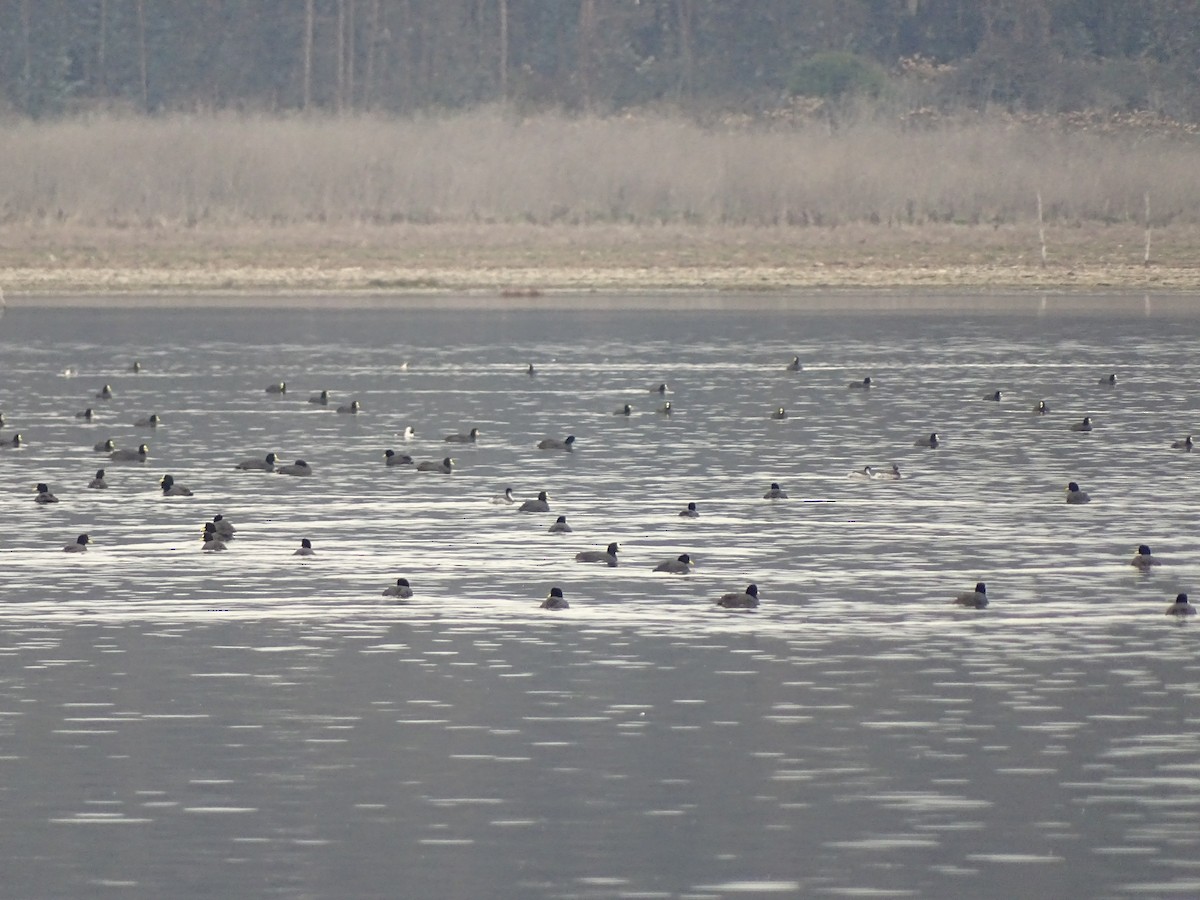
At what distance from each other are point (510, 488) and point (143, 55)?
6919cm

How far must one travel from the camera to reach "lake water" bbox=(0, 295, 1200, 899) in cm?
1212

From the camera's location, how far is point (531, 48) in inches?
3745

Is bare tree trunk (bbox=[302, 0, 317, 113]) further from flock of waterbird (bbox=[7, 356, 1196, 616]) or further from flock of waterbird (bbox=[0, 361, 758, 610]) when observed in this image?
flock of waterbird (bbox=[0, 361, 758, 610])

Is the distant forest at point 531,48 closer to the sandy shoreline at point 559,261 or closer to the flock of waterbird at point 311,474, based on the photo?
the sandy shoreline at point 559,261

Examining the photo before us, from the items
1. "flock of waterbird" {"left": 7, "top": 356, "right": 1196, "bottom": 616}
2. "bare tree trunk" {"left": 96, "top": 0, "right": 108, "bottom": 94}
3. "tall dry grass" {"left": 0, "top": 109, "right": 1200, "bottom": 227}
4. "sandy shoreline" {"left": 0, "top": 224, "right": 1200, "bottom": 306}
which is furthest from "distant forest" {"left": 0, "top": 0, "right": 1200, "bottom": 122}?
Result: "flock of waterbird" {"left": 7, "top": 356, "right": 1196, "bottom": 616}

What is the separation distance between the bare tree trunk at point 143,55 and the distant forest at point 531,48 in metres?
0.13

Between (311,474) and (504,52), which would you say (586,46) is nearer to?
(504,52)

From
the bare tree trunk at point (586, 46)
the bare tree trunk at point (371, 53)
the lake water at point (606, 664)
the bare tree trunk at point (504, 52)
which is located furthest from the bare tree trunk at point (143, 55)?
the lake water at point (606, 664)

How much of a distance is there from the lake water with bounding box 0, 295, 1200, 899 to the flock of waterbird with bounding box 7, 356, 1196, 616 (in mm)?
189

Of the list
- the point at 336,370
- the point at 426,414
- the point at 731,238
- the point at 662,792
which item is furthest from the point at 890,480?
the point at 731,238

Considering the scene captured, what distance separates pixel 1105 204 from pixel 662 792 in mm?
55077

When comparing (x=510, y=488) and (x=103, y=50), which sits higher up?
(x=103, y=50)

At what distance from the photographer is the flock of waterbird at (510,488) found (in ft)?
61.8

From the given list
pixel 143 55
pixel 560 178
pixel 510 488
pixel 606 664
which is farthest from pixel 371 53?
pixel 606 664
